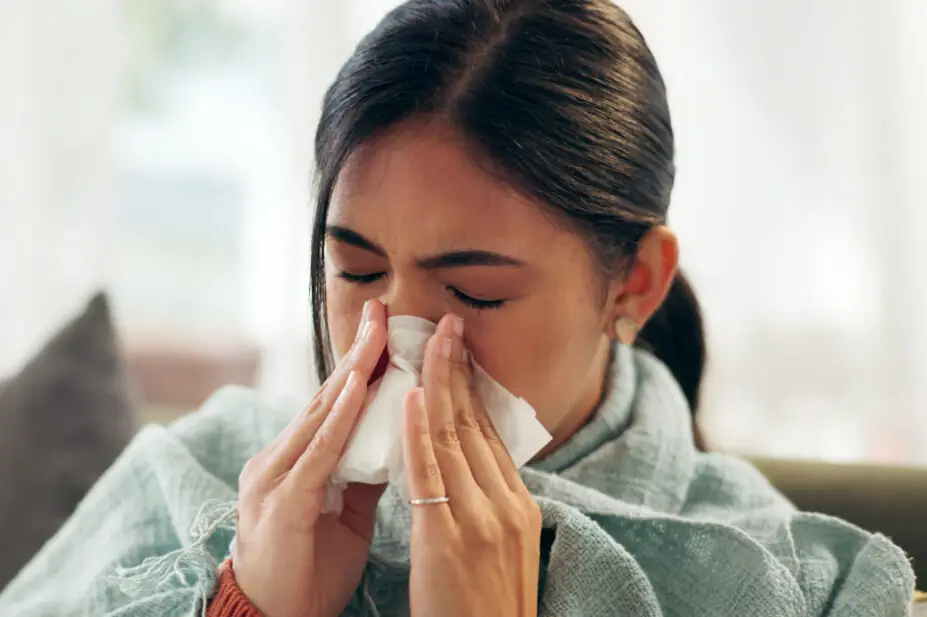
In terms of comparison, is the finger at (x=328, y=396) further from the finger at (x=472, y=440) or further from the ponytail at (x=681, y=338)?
the ponytail at (x=681, y=338)

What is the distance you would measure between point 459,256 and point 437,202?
0.05 m

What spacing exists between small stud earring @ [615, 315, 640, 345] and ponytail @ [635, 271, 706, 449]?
21 centimetres

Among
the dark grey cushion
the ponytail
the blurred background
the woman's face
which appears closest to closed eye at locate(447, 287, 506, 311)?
the woman's face

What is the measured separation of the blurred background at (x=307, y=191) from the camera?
1949mm

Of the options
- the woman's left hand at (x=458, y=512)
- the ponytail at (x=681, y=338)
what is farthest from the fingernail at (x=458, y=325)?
the ponytail at (x=681, y=338)

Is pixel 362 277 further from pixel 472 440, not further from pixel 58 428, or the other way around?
pixel 58 428

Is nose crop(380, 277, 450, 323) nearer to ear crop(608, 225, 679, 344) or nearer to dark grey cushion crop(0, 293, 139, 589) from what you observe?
ear crop(608, 225, 679, 344)

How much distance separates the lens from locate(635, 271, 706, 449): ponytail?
1.23m

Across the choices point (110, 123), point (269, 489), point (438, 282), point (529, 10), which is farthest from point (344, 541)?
point (110, 123)

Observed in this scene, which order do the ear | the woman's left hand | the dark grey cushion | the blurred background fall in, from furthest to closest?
the blurred background
the dark grey cushion
the ear
the woman's left hand

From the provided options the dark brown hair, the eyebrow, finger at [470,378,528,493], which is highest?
the dark brown hair

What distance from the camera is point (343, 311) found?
92 cm

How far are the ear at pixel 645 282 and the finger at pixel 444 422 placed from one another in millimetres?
218

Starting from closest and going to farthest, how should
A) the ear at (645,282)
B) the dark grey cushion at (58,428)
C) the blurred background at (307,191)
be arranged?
1. the ear at (645,282)
2. the dark grey cushion at (58,428)
3. the blurred background at (307,191)
